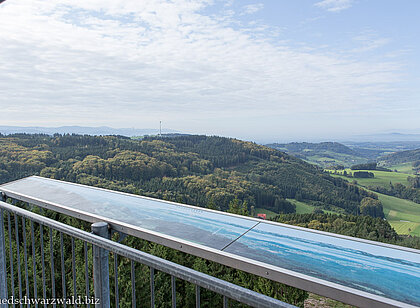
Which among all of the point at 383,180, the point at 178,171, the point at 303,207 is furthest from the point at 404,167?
the point at 178,171

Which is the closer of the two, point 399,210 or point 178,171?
point 399,210

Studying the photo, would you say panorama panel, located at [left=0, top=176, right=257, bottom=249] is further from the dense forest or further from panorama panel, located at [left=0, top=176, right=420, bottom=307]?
the dense forest

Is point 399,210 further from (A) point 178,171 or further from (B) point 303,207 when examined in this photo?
(A) point 178,171

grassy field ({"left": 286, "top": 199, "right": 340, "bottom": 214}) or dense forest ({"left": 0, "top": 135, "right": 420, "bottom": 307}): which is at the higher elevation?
dense forest ({"left": 0, "top": 135, "right": 420, "bottom": 307})

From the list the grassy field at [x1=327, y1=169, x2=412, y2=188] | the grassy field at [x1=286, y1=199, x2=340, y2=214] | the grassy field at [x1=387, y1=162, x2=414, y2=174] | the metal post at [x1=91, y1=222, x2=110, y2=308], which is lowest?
the grassy field at [x1=286, y1=199, x2=340, y2=214]

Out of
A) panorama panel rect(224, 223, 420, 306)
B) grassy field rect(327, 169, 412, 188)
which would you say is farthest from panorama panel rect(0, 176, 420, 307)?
grassy field rect(327, 169, 412, 188)

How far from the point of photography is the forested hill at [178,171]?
148 feet

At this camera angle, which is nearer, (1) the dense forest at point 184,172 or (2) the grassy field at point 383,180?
(1) the dense forest at point 184,172

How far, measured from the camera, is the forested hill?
45094 mm

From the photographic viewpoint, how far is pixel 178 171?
57.5 metres

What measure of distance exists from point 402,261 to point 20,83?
95.1 metres

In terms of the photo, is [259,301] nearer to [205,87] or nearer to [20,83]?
[20,83]

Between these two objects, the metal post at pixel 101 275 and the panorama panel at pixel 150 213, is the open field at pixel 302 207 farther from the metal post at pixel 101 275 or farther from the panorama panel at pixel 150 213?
the metal post at pixel 101 275

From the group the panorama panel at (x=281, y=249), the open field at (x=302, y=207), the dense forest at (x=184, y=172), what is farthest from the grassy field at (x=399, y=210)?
the panorama panel at (x=281, y=249)
